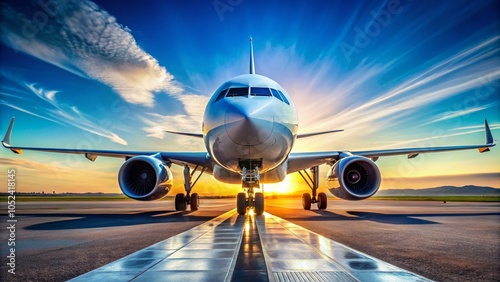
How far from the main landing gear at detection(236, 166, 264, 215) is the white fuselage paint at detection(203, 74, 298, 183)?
0.39 metres

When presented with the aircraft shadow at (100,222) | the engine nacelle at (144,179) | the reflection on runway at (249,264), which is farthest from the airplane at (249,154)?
the reflection on runway at (249,264)

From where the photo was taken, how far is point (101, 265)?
376cm

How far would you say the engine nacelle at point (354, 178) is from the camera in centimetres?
1124

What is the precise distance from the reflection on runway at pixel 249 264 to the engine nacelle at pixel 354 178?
6363 millimetres

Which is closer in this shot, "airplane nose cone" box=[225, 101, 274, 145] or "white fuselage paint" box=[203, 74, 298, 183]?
"airplane nose cone" box=[225, 101, 274, 145]

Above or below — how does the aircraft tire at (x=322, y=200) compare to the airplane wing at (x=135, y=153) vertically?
below

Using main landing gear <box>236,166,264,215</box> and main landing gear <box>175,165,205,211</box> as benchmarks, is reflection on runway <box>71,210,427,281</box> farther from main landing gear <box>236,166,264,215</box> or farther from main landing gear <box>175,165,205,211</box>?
main landing gear <box>175,165,205,211</box>

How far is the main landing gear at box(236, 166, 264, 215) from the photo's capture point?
991cm

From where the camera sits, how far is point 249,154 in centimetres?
884

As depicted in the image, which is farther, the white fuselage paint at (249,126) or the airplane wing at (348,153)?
the airplane wing at (348,153)

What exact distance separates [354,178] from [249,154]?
527 cm

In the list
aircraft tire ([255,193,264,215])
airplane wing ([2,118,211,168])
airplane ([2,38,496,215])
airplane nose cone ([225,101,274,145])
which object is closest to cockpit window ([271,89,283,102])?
airplane ([2,38,496,215])

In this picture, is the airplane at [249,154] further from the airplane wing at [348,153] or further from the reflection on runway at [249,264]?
the reflection on runway at [249,264]

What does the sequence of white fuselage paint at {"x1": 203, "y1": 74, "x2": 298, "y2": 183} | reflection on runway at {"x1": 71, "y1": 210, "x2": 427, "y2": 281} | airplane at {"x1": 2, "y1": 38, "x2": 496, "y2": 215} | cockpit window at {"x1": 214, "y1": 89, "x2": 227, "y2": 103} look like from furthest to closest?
cockpit window at {"x1": 214, "y1": 89, "x2": 227, "y2": 103} < airplane at {"x1": 2, "y1": 38, "x2": 496, "y2": 215} < white fuselage paint at {"x1": 203, "y1": 74, "x2": 298, "y2": 183} < reflection on runway at {"x1": 71, "y1": 210, "x2": 427, "y2": 281}
